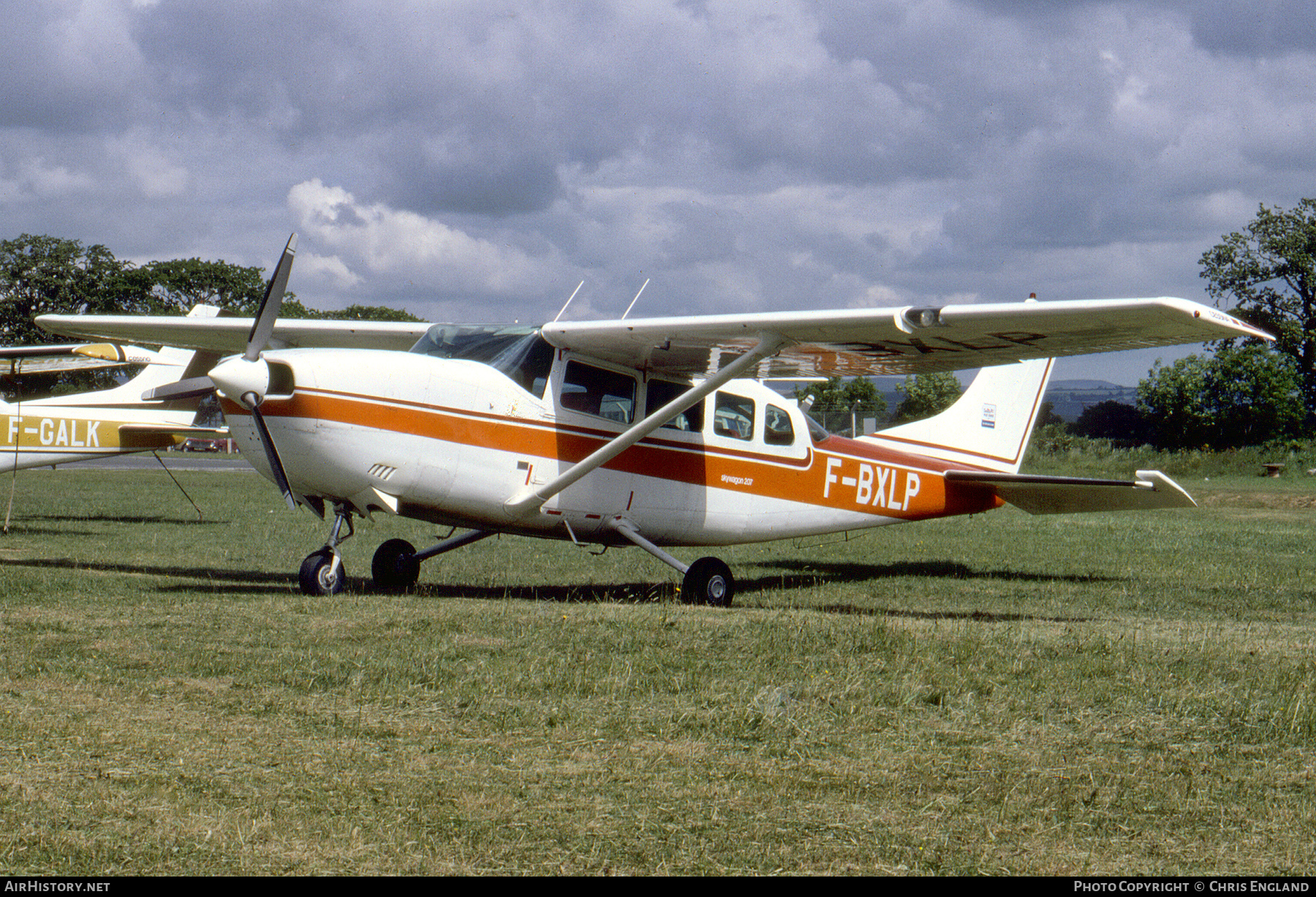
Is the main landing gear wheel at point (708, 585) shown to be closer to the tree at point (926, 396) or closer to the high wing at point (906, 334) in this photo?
the high wing at point (906, 334)

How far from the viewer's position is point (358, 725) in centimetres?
479

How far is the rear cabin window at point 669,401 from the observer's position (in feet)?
34.5

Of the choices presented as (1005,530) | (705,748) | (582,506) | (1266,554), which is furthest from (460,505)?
(1005,530)

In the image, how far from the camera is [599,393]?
10.1 m

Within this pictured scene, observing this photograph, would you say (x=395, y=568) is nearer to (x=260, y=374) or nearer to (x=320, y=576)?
(x=320, y=576)

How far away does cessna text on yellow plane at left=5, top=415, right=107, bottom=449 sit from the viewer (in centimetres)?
1714

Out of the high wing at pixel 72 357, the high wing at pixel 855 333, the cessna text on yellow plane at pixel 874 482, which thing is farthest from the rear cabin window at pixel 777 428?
the high wing at pixel 72 357

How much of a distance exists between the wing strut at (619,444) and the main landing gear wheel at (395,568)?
1304mm

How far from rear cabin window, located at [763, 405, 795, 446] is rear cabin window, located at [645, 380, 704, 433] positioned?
34.9 inches

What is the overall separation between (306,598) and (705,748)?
17.1 feet

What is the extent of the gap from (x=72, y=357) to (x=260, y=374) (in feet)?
35.6

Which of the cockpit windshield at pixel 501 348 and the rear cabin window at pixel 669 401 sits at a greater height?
the cockpit windshield at pixel 501 348

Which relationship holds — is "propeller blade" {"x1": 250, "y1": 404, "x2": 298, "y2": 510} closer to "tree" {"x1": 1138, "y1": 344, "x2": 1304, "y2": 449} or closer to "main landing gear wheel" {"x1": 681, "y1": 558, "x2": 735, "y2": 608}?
"main landing gear wheel" {"x1": 681, "y1": 558, "x2": 735, "y2": 608}

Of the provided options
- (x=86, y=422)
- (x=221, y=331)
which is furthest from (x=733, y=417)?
(x=86, y=422)
